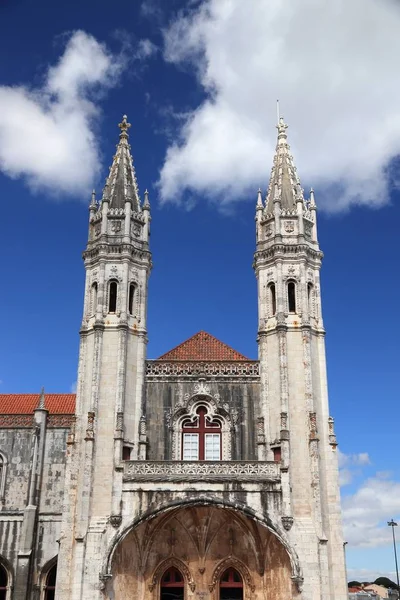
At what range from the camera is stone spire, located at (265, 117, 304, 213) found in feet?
109

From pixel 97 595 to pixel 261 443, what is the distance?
9.04m

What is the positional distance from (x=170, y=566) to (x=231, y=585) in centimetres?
271

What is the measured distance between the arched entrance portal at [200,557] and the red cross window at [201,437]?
2.36m

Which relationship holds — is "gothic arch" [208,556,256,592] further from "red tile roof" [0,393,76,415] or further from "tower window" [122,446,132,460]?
"red tile roof" [0,393,76,415]

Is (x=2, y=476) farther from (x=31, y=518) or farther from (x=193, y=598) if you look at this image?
(x=193, y=598)

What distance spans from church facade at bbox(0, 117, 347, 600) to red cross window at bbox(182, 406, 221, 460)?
0.05 metres

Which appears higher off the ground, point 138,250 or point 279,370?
point 138,250

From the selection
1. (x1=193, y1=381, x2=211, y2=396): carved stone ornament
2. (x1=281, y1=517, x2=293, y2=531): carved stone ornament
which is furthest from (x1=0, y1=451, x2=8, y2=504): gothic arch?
(x1=281, y1=517, x2=293, y2=531): carved stone ornament

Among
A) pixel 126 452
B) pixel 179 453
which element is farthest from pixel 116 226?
pixel 179 453

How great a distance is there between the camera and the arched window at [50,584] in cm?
3030

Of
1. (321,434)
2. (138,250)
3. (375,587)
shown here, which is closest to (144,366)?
(138,250)

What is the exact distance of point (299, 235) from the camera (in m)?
31.9

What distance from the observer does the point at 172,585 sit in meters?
28.1

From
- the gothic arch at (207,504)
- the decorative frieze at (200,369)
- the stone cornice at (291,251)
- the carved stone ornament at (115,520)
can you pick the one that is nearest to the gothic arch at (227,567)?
the gothic arch at (207,504)
